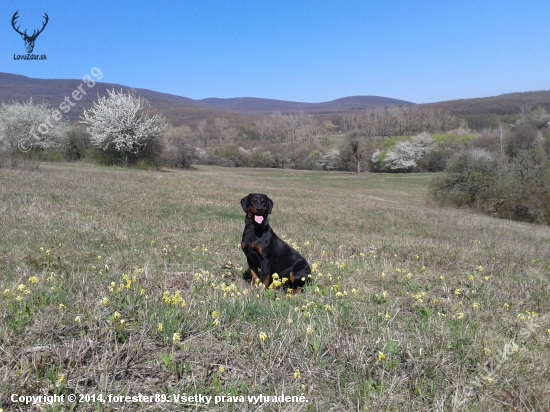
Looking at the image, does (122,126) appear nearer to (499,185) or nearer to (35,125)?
(35,125)

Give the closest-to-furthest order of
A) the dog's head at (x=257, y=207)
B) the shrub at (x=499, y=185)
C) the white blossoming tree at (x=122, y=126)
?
the dog's head at (x=257, y=207), the shrub at (x=499, y=185), the white blossoming tree at (x=122, y=126)

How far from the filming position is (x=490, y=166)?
32438 millimetres

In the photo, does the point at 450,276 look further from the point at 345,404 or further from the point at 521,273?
the point at 345,404

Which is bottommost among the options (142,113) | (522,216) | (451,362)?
(522,216)

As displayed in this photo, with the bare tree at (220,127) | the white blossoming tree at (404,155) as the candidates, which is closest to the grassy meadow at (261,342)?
the white blossoming tree at (404,155)

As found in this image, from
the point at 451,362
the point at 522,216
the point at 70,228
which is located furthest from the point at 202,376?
the point at 522,216

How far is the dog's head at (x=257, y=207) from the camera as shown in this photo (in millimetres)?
5844

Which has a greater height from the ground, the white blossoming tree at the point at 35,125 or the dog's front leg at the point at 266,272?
the white blossoming tree at the point at 35,125

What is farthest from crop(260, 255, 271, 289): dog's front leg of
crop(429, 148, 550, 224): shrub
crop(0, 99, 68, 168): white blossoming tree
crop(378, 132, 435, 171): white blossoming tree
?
crop(378, 132, 435, 171): white blossoming tree

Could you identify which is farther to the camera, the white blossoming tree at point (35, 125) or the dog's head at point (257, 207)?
the white blossoming tree at point (35, 125)

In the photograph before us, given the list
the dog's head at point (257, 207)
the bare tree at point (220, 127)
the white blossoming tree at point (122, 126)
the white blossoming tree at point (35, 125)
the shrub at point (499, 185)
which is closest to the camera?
the dog's head at point (257, 207)

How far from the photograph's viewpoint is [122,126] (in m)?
42.6

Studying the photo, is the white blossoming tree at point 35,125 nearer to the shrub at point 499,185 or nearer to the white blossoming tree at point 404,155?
the shrub at point 499,185

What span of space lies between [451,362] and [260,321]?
162 cm
